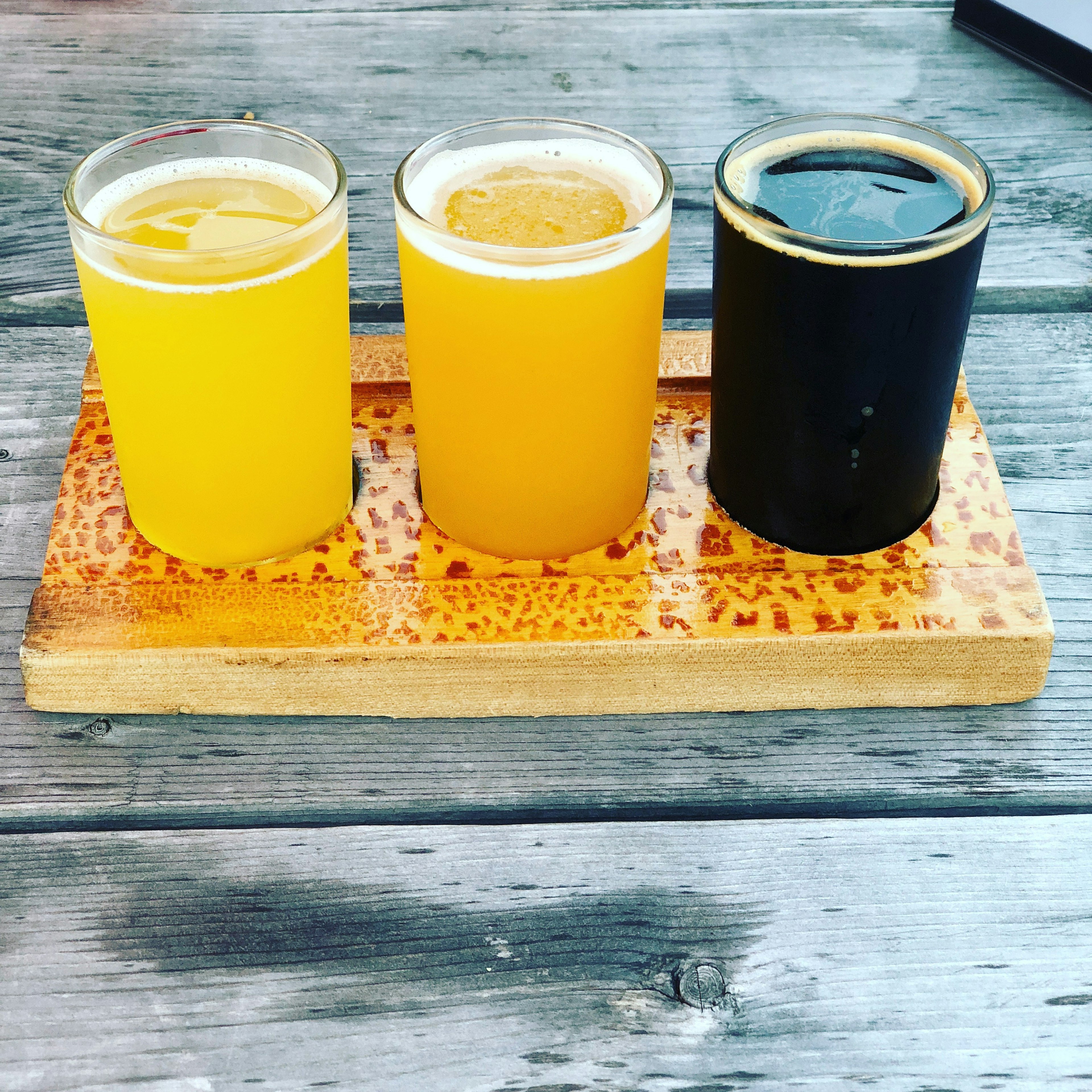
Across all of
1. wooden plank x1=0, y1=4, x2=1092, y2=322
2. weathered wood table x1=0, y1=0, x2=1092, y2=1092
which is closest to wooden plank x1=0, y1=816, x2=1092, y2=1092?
weathered wood table x1=0, y1=0, x2=1092, y2=1092

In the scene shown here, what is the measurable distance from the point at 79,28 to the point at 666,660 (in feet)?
3.07

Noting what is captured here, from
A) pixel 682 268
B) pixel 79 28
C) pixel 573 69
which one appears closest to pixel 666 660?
pixel 682 268

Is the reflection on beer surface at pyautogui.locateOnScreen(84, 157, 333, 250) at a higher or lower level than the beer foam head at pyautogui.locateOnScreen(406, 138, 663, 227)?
lower

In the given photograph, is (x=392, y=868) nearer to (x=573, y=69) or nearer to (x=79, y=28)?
(x=573, y=69)

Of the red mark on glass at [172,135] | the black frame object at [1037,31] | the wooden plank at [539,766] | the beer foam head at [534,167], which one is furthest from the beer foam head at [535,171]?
the black frame object at [1037,31]

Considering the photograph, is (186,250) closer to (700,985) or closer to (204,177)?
(204,177)

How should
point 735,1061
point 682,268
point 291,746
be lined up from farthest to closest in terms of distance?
point 682,268, point 291,746, point 735,1061

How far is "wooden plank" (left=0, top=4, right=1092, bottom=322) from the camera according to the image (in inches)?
38.7

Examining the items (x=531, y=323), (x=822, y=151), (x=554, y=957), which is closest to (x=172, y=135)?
(x=531, y=323)

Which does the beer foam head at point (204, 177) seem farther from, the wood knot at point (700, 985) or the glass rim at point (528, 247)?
the wood knot at point (700, 985)

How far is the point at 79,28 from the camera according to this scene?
120cm

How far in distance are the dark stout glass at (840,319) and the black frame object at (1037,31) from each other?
559mm

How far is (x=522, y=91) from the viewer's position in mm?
1117

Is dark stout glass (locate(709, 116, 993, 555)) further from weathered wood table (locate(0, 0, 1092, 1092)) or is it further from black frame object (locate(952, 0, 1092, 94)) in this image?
black frame object (locate(952, 0, 1092, 94))
